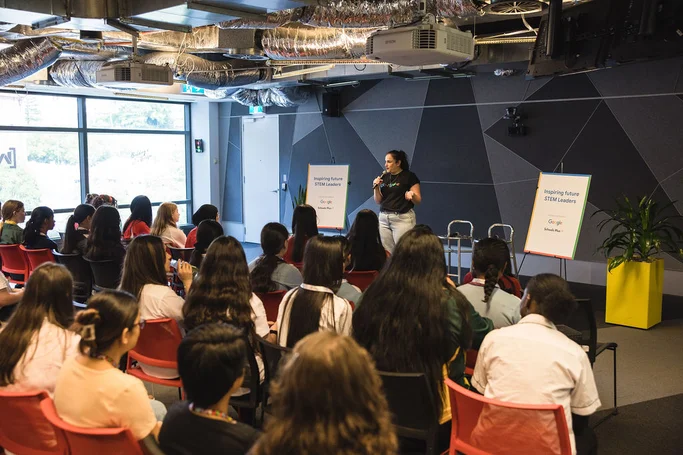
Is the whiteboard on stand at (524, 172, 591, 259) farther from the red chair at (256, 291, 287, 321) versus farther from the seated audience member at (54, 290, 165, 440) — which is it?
the seated audience member at (54, 290, 165, 440)

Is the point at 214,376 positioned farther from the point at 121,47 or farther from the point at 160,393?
the point at 121,47

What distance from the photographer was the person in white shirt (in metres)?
3.33

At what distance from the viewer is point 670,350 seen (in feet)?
17.5

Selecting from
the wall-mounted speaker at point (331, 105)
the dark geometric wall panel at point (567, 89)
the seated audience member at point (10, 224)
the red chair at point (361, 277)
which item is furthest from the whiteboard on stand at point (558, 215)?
the seated audience member at point (10, 224)

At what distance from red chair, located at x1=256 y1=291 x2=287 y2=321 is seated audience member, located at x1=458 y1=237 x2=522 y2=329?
1101 millimetres

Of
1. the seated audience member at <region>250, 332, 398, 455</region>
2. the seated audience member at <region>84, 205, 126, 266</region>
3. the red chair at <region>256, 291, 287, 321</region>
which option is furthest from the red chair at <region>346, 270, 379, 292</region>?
the seated audience member at <region>250, 332, 398, 455</region>

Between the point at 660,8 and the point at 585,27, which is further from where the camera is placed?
the point at 585,27

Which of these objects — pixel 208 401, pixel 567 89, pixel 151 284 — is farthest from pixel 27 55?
pixel 208 401

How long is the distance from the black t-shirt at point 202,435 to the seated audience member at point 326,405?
39cm

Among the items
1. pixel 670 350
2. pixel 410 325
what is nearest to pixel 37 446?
pixel 410 325

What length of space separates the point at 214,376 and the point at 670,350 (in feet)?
15.6

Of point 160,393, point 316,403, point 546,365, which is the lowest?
point 160,393

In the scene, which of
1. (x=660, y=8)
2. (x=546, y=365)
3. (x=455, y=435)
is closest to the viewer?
(x=546, y=365)

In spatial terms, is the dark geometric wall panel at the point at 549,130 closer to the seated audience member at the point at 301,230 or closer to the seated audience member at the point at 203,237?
the seated audience member at the point at 301,230
